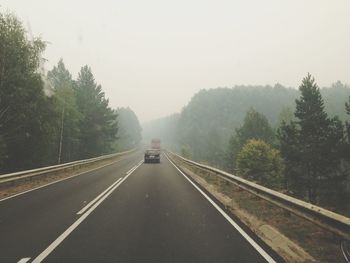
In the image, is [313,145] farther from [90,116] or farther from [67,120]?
[90,116]

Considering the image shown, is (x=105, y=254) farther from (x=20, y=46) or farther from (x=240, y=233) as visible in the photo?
(x=20, y=46)

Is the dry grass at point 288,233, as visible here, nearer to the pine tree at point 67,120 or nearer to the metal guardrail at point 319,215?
the metal guardrail at point 319,215

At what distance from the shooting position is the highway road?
18.7ft

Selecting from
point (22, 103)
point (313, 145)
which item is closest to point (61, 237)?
point (22, 103)

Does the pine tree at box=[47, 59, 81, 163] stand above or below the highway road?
above

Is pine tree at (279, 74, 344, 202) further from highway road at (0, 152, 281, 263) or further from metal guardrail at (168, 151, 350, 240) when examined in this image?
metal guardrail at (168, 151, 350, 240)

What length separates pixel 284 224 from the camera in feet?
26.3

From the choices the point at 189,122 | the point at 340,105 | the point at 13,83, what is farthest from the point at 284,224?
the point at 340,105

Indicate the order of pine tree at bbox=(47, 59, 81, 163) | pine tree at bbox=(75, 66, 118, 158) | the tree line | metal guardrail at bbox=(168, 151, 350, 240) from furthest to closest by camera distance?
pine tree at bbox=(75, 66, 118, 158) → pine tree at bbox=(47, 59, 81, 163) → the tree line → metal guardrail at bbox=(168, 151, 350, 240)

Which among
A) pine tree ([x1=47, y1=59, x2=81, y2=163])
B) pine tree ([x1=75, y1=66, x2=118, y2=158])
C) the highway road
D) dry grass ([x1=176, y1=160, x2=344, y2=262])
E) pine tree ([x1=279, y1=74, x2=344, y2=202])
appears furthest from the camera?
pine tree ([x1=75, y1=66, x2=118, y2=158])

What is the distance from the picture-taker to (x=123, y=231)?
23.8 ft

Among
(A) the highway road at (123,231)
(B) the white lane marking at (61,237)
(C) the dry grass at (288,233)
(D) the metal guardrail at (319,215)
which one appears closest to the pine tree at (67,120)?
(A) the highway road at (123,231)

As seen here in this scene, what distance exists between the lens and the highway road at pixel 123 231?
5715mm

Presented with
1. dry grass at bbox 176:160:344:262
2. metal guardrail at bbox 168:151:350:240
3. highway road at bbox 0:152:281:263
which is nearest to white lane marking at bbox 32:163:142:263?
highway road at bbox 0:152:281:263
